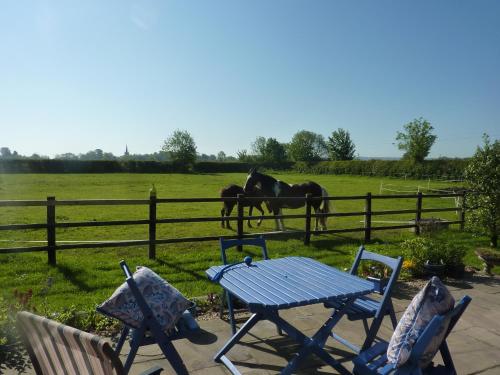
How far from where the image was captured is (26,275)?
655cm

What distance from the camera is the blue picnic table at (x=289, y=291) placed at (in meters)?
3.07

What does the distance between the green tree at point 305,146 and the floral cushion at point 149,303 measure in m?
91.6

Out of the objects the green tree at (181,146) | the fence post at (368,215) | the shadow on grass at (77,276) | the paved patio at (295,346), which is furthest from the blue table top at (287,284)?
the green tree at (181,146)

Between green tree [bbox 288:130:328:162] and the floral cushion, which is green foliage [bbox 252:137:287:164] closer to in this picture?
green tree [bbox 288:130:328:162]

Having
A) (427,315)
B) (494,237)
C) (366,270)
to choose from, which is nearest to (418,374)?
(427,315)

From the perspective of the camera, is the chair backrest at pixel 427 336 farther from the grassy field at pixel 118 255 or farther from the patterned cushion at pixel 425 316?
the grassy field at pixel 118 255

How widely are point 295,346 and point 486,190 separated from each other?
8.41m

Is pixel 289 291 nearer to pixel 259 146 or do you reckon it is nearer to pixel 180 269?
pixel 180 269

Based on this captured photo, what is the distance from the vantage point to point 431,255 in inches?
263

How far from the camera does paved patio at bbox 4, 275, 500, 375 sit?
143 inches

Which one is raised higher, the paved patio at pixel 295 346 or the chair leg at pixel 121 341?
the chair leg at pixel 121 341

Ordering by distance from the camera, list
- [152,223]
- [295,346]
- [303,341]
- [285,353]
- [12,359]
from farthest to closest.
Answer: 1. [152,223]
2. [295,346]
3. [285,353]
4. [303,341]
5. [12,359]

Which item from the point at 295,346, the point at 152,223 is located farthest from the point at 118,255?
the point at 295,346

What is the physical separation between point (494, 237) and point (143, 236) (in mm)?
9355
